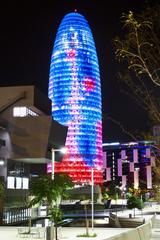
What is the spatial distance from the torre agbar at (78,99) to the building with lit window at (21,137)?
7955cm

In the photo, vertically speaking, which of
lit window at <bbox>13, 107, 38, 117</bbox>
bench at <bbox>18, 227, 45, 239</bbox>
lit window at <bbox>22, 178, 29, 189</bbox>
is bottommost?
bench at <bbox>18, 227, 45, 239</bbox>

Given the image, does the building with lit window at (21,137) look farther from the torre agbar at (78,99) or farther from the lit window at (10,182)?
the torre agbar at (78,99)

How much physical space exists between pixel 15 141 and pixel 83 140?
286 ft

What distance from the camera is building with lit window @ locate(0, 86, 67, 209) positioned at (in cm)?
7031

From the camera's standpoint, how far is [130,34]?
1112cm

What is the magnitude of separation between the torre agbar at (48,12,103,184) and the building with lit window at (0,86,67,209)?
7955 cm

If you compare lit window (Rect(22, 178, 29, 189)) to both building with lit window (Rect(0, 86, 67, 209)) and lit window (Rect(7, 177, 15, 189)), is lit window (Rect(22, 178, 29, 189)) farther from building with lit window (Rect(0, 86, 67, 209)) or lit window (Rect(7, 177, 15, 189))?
lit window (Rect(7, 177, 15, 189))

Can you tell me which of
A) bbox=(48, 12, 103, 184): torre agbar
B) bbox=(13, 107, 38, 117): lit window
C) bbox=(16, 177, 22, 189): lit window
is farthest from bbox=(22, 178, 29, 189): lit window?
bbox=(48, 12, 103, 184): torre agbar

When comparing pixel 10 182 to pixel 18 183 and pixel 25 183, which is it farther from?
pixel 25 183

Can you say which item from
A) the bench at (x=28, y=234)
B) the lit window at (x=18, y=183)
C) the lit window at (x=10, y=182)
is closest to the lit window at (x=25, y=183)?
the lit window at (x=18, y=183)

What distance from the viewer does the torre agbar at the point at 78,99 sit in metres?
156

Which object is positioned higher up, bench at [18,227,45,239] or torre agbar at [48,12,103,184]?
torre agbar at [48,12,103,184]

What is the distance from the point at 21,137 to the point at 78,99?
89268 millimetres

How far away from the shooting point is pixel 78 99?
6270 inches
